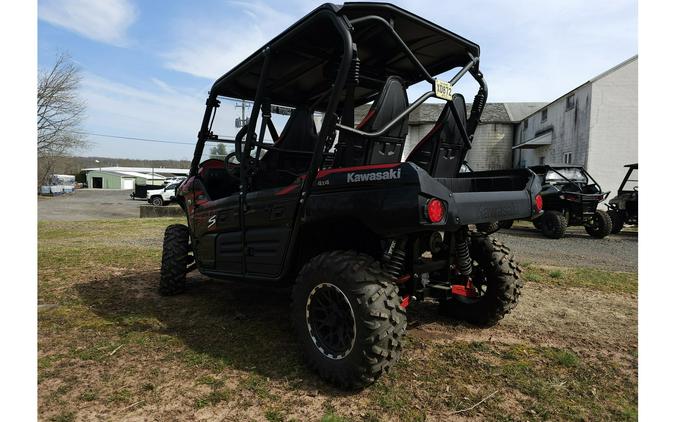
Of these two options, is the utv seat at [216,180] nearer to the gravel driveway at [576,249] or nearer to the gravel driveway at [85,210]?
the gravel driveway at [576,249]

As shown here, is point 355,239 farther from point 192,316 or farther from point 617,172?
point 617,172

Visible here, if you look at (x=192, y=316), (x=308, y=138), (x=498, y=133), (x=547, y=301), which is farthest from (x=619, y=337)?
(x=498, y=133)

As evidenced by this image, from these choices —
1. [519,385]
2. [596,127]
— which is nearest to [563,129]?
[596,127]

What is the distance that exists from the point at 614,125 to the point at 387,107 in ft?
63.9

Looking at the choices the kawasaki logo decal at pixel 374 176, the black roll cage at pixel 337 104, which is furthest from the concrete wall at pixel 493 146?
the kawasaki logo decal at pixel 374 176

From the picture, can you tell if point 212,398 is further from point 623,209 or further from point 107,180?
point 107,180

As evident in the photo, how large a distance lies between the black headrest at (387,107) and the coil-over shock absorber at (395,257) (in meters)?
0.86

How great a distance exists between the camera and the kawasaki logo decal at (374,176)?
2686mm

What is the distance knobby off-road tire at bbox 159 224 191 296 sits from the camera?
506cm

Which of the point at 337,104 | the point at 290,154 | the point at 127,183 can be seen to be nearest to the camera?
the point at 337,104

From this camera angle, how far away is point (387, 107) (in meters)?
3.23

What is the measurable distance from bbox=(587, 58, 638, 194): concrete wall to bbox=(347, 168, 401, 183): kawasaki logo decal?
19.5 metres

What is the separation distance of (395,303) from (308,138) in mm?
2551

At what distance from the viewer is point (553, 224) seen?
11.4 metres
